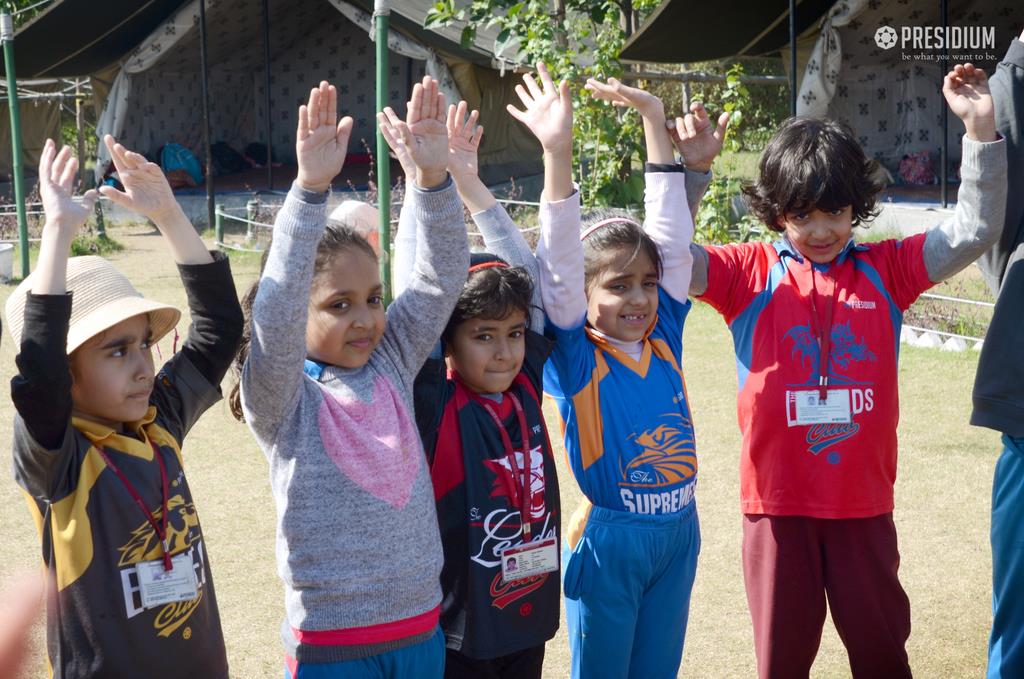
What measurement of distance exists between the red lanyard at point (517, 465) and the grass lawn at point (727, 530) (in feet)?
3.43

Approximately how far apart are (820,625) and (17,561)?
2.86 metres

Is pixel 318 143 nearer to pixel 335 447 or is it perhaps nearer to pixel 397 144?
pixel 397 144

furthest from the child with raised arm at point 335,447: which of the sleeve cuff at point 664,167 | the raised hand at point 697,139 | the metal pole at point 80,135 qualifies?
the metal pole at point 80,135

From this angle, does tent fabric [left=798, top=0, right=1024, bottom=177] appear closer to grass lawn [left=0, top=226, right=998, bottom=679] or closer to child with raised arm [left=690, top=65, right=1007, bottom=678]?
grass lawn [left=0, top=226, right=998, bottom=679]

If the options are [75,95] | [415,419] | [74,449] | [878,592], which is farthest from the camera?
[75,95]

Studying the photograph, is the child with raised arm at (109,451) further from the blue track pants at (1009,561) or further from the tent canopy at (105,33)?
the tent canopy at (105,33)

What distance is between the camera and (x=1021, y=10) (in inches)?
472

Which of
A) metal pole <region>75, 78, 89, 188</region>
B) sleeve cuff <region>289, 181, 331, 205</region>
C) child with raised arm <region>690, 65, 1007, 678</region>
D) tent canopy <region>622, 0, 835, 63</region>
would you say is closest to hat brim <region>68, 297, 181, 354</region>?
sleeve cuff <region>289, 181, 331, 205</region>

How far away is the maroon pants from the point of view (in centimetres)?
296

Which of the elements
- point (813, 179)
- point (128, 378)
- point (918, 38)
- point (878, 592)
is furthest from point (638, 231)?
point (918, 38)

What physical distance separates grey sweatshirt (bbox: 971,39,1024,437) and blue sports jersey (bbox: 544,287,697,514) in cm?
78

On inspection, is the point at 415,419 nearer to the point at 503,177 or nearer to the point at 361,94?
the point at 503,177

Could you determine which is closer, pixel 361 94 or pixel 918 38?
pixel 918 38

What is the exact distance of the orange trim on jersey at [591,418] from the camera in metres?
2.86
